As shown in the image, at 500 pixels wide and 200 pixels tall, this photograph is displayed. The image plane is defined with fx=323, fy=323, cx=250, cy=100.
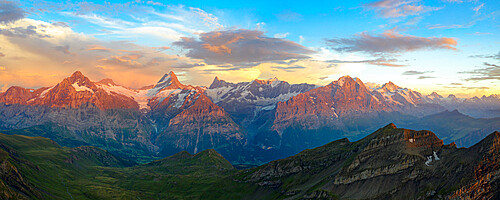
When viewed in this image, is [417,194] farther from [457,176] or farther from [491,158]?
[491,158]

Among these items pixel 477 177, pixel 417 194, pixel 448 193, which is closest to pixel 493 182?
pixel 477 177

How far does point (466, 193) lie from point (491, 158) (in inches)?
1102

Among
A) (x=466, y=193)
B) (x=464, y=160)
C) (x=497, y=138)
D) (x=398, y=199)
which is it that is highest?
(x=497, y=138)

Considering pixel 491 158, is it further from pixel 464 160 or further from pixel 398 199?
pixel 398 199

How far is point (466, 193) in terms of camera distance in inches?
6865

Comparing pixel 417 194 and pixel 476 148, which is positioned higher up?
pixel 476 148

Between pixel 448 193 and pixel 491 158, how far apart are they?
33.3 metres

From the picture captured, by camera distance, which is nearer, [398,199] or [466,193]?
[466,193]

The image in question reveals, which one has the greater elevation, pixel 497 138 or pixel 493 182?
pixel 497 138

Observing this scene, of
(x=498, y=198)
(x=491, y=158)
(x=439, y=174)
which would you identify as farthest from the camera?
(x=439, y=174)

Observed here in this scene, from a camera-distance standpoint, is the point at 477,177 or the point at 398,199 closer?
the point at 477,177

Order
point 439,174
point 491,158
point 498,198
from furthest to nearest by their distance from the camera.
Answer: point 439,174, point 491,158, point 498,198

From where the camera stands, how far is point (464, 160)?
191375 mm

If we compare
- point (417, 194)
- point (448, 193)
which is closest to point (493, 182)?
point (448, 193)
